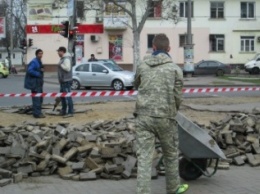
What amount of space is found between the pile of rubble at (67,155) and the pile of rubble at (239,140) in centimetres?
145

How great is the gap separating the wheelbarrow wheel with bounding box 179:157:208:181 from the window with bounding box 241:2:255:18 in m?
50.7

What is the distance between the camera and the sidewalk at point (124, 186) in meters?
6.75

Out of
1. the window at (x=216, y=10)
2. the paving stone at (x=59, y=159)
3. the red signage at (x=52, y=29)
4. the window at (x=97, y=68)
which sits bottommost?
the paving stone at (x=59, y=159)

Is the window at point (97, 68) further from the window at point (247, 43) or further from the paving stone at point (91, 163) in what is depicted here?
the window at point (247, 43)

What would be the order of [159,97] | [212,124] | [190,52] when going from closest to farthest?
[159,97]
[212,124]
[190,52]

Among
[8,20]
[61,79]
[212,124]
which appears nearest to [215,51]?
[8,20]

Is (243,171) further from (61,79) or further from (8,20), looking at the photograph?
(8,20)

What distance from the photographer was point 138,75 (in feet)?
19.5

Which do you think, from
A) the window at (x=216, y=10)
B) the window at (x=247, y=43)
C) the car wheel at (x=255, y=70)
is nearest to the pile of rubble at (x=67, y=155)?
the car wheel at (x=255, y=70)

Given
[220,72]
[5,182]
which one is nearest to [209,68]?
[220,72]

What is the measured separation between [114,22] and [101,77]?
26.3 m

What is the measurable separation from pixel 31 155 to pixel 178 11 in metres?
47.9

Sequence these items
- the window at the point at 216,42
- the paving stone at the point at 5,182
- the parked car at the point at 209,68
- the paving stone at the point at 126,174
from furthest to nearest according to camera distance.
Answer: the window at the point at 216,42
the parked car at the point at 209,68
the paving stone at the point at 126,174
the paving stone at the point at 5,182

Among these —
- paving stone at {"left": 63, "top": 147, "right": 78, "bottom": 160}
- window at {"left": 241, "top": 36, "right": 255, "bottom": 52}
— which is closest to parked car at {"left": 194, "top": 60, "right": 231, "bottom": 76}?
window at {"left": 241, "top": 36, "right": 255, "bottom": 52}
